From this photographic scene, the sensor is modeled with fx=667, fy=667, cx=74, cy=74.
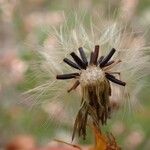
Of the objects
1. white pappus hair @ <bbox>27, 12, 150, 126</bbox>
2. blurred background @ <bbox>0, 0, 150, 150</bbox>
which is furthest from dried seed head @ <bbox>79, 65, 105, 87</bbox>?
blurred background @ <bbox>0, 0, 150, 150</bbox>

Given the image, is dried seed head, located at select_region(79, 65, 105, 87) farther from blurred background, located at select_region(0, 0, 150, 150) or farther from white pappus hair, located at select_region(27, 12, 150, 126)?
blurred background, located at select_region(0, 0, 150, 150)

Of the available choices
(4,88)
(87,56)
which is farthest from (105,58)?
(4,88)

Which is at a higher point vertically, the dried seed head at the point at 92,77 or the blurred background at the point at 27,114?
the dried seed head at the point at 92,77

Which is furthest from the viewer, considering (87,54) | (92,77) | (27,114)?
(27,114)

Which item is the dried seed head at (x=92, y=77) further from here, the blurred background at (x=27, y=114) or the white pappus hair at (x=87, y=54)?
the blurred background at (x=27, y=114)

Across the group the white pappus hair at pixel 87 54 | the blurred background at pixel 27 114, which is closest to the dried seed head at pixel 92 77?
the white pappus hair at pixel 87 54

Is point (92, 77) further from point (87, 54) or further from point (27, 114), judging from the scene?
point (27, 114)

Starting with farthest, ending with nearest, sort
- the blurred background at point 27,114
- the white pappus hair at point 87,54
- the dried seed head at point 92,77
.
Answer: the blurred background at point 27,114 → the white pappus hair at point 87,54 → the dried seed head at point 92,77

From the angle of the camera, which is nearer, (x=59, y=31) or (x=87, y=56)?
(x=87, y=56)

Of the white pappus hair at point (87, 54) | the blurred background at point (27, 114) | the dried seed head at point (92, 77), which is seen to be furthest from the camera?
the blurred background at point (27, 114)

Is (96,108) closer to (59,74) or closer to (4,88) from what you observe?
(59,74)

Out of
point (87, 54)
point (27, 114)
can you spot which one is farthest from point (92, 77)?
point (27, 114)
